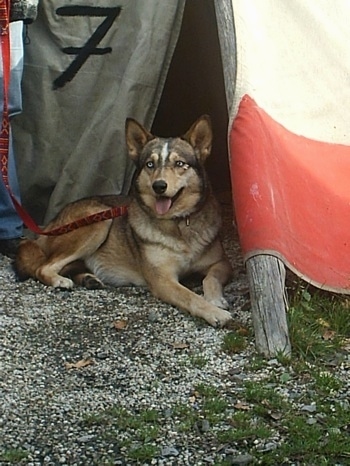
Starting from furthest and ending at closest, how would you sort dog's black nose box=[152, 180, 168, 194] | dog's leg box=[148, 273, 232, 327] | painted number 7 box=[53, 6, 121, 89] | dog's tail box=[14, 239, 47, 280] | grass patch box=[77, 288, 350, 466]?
painted number 7 box=[53, 6, 121, 89]
dog's tail box=[14, 239, 47, 280]
dog's black nose box=[152, 180, 168, 194]
dog's leg box=[148, 273, 232, 327]
grass patch box=[77, 288, 350, 466]

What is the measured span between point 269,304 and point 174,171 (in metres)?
1.21

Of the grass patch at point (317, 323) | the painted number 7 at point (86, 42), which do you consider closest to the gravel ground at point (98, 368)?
the grass patch at point (317, 323)

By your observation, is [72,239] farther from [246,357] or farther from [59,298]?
[246,357]

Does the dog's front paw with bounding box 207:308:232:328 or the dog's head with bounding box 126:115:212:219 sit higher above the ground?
the dog's head with bounding box 126:115:212:219

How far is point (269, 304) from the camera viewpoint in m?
3.97

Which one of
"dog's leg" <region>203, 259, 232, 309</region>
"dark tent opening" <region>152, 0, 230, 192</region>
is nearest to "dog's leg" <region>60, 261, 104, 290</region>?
"dog's leg" <region>203, 259, 232, 309</region>

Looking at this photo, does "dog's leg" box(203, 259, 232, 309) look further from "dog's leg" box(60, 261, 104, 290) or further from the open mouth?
"dog's leg" box(60, 261, 104, 290)

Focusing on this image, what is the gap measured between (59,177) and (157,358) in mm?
2374

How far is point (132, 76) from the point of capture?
5.56 m

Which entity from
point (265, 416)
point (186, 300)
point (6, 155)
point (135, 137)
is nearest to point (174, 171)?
point (135, 137)

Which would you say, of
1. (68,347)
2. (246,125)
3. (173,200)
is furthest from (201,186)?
(68,347)

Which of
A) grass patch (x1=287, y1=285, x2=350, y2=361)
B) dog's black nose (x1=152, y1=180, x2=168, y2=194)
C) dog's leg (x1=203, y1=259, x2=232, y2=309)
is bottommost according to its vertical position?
dog's leg (x1=203, y1=259, x2=232, y2=309)

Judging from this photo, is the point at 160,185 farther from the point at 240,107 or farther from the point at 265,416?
the point at 265,416

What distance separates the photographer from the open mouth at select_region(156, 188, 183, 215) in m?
4.90
